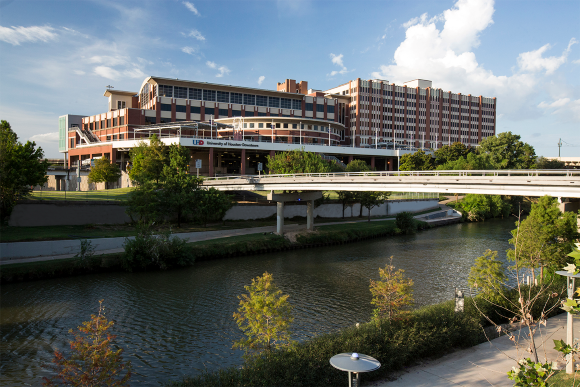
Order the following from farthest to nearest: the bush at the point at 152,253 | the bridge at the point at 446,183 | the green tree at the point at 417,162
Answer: the green tree at the point at 417,162
the bush at the point at 152,253
the bridge at the point at 446,183

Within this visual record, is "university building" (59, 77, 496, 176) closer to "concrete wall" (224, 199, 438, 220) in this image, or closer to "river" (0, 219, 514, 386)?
"concrete wall" (224, 199, 438, 220)

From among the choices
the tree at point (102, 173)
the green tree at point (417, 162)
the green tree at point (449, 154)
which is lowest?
the tree at point (102, 173)

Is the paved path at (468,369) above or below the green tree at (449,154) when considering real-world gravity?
below

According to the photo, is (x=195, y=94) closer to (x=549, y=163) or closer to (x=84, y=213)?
(x=84, y=213)

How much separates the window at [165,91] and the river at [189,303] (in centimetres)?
6580

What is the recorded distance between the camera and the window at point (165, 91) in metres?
94.7

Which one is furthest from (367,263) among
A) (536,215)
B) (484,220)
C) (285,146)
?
(285,146)

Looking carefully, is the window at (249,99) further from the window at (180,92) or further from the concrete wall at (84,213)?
the concrete wall at (84,213)

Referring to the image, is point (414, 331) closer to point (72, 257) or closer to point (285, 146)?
point (72, 257)

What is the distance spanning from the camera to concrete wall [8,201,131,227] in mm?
41031

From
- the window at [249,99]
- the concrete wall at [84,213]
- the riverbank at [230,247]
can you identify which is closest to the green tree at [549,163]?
the riverbank at [230,247]

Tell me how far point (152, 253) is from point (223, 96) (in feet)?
241

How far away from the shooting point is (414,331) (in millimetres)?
15531

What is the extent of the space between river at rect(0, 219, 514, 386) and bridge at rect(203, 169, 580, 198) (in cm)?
704
